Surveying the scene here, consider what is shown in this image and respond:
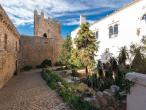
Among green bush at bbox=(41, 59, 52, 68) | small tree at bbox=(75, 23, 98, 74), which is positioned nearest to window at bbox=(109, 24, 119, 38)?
small tree at bbox=(75, 23, 98, 74)

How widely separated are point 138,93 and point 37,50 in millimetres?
28028

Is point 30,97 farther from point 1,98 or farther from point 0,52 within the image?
point 0,52

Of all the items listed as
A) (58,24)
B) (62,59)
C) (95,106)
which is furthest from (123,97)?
(58,24)

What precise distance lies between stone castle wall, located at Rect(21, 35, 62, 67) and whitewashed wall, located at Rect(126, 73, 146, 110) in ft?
81.9

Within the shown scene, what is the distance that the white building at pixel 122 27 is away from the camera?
14757mm

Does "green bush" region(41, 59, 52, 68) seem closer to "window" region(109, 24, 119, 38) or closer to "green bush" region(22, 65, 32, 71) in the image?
"green bush" region(22, 65, 32, 71)

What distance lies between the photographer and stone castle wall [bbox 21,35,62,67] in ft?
97.1

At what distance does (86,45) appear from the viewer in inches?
708

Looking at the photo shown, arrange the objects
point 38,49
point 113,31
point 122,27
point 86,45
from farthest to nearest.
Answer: point 38,49 < point 113,31 < point 86,45 < point 122,27

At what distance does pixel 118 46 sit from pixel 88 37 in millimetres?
2958

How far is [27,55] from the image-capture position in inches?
1185

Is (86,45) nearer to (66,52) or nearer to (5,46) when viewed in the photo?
(5,46)

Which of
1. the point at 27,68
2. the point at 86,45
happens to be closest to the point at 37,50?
the point at 27,68

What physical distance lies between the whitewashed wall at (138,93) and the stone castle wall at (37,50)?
2498 centimetres
